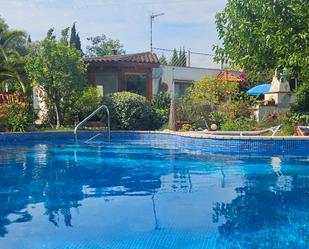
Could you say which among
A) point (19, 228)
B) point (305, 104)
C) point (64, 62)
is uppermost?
point (64, 62)

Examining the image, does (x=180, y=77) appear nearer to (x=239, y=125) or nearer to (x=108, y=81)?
(x=108, y=81)

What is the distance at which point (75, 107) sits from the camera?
1956 cm

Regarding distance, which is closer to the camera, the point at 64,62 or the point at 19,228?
the point at 19,228

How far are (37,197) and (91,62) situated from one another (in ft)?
54.4

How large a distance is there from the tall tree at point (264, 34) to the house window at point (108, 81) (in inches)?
481

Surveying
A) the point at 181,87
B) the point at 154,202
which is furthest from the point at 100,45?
the point at 154,202

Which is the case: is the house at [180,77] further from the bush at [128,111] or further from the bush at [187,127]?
the bush at [187,127]

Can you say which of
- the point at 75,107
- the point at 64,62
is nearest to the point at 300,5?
the point at 64,62

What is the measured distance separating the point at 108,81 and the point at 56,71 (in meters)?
6.16

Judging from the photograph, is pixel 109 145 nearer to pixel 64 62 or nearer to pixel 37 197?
pixel 64 62

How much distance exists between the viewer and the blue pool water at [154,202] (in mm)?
5309

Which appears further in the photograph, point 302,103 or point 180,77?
point 180,77

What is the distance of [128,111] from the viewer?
18734 millimetres

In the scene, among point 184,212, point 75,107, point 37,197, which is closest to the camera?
point 184,212
